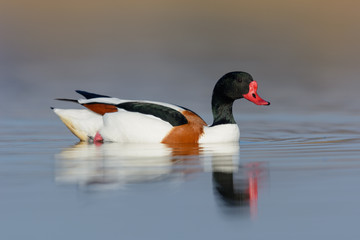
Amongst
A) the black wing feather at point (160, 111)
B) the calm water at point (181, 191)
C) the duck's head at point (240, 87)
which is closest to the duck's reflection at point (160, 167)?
the calm water at point (181, 191)

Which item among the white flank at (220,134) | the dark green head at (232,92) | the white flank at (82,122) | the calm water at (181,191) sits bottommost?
the calm water at (181,191)

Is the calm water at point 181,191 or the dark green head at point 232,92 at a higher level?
the dark green head at point 232,92

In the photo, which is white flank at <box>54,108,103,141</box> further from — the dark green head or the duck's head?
the duck's head

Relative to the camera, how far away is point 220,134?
10.8 m

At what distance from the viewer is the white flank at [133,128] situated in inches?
419

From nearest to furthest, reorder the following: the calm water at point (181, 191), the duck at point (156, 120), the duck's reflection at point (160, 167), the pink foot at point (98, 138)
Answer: the calm water at point (181, 191), the duck's reflection at point (160, 167), the duck at point (156, 120), the pink foot at point (98, 138)

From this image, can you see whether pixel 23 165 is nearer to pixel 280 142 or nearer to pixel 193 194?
pixel 193 194

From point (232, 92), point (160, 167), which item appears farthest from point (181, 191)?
point (232, 92)

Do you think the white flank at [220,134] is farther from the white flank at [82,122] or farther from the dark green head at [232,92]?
the white flank at [82,122]

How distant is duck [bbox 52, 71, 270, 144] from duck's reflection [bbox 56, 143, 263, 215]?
0.29m

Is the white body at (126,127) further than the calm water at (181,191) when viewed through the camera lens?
Yes

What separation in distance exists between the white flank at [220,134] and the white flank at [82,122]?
144 centimetres

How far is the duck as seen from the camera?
10.6 m

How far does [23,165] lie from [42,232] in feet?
10.2
